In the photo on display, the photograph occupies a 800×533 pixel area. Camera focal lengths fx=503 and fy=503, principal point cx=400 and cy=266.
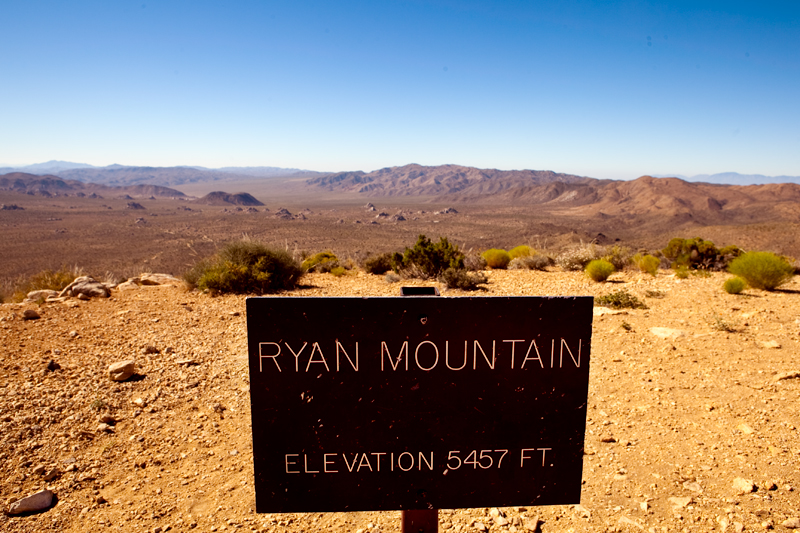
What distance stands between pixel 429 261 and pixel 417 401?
10772mm

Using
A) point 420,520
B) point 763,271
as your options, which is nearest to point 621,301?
point 763,271

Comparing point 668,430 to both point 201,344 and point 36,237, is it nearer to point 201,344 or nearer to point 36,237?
point 201,344

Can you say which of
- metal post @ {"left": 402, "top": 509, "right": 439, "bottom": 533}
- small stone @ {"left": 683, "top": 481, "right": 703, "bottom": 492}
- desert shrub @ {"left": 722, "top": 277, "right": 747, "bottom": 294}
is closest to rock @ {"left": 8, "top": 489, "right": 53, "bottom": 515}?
metal post @ {"left": 402, "top": 509, "right": 439, "bottom": 533}

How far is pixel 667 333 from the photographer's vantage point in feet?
23.9

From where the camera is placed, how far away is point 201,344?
730cm

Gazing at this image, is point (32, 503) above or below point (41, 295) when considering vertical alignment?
below

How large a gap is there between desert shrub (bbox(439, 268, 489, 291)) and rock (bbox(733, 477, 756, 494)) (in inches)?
305

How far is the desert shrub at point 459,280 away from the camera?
37.6 ft

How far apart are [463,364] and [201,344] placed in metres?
6.14

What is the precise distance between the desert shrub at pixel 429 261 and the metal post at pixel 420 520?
404 inches

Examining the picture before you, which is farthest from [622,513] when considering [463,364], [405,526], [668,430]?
[463,364]

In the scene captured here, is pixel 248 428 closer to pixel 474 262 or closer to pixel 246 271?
pixel 246 271

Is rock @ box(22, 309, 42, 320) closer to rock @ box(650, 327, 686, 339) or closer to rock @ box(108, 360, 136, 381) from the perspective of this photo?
rock @ box(108, 360, 136, 381)

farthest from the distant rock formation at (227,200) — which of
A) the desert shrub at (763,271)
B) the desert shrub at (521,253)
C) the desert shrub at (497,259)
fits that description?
the desert shrub at (763,271)
